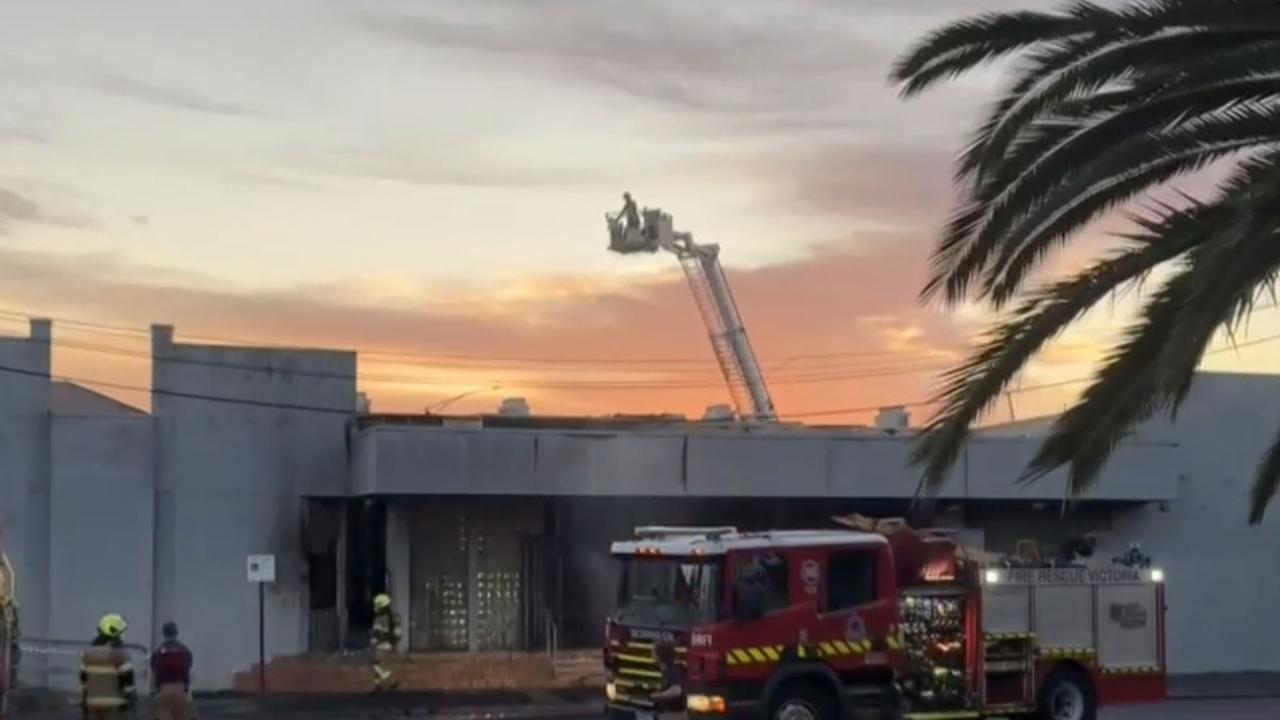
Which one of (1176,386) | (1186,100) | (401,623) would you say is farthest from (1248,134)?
(401,623)

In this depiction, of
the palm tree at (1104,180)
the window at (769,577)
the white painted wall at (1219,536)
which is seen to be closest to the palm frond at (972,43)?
the palm tree at (1104,180)

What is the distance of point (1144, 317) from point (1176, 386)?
1.18 metres

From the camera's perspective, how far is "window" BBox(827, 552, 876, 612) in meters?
20.8

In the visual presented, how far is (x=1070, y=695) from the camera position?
22719 mm

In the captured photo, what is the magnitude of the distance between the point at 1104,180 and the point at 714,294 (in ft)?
115

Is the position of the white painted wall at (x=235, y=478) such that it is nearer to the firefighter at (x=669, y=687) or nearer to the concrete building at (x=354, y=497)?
the concrete building at (x=354, y=497)

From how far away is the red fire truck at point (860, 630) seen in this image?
20.2 meters

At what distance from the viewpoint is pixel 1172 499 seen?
36.9 metres

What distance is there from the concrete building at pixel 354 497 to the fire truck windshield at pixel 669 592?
39.4 feet

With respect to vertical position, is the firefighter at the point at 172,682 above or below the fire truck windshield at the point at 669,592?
below

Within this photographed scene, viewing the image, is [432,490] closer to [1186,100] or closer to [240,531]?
[240,531]

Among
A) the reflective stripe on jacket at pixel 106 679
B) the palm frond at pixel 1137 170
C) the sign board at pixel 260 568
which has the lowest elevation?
the reflective stripe on jacket at pixel 106 679

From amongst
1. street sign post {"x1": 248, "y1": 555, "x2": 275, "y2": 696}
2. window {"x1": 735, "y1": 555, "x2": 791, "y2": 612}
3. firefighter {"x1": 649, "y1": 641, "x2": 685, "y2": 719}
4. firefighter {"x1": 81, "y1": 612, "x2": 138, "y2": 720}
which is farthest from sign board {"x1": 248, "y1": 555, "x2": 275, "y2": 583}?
firefighter {"x1": 81, "y1": 612, "x2": 138, "y2": 720}

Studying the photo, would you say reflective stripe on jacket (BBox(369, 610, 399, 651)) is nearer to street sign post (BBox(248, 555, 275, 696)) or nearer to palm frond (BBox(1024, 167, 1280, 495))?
street sign post (BBox(248, 555, 275, 696))
